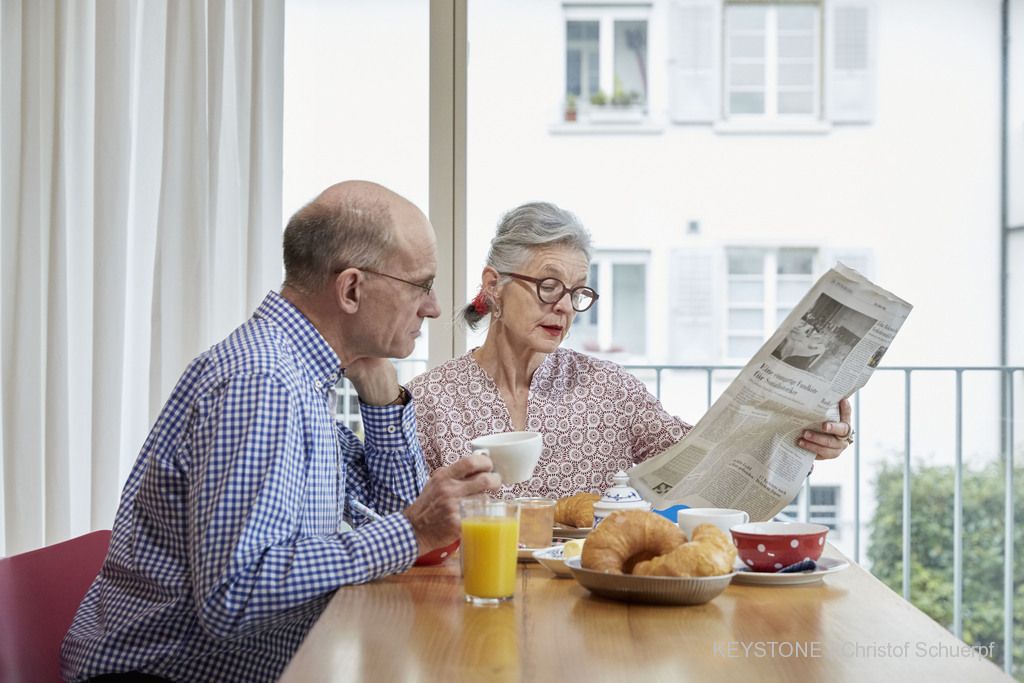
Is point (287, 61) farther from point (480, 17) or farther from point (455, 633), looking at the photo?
point (480, 17)

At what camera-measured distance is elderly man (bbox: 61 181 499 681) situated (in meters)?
1.13

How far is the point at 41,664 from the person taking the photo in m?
1.41

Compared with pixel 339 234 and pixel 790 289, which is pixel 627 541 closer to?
pixel 339 234

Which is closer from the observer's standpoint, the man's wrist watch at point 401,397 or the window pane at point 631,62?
the man's wrist watch at point 401,397

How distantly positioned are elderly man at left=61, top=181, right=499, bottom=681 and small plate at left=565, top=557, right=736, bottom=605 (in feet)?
0.62

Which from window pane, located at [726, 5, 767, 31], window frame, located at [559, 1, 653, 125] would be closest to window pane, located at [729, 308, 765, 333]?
window frame, located at [559, 1, 653, 125]

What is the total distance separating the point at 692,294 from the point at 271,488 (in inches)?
361

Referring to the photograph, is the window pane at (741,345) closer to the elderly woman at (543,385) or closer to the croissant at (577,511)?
the elderly woman at (543,385)

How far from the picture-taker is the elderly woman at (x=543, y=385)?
6.63 ft

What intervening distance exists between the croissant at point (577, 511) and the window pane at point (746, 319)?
8423mm

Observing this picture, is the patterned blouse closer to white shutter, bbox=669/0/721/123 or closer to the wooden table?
the wooden table

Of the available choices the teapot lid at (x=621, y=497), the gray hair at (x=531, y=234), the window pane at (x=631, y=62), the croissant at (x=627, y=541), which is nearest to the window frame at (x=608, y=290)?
the window pane at (x=631, y=62)

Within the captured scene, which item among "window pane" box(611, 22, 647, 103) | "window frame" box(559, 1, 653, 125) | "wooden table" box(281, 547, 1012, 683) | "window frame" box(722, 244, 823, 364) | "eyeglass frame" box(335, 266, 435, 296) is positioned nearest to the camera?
"wooden table" box(281, 547, 1012, 683)

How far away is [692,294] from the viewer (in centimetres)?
1009
